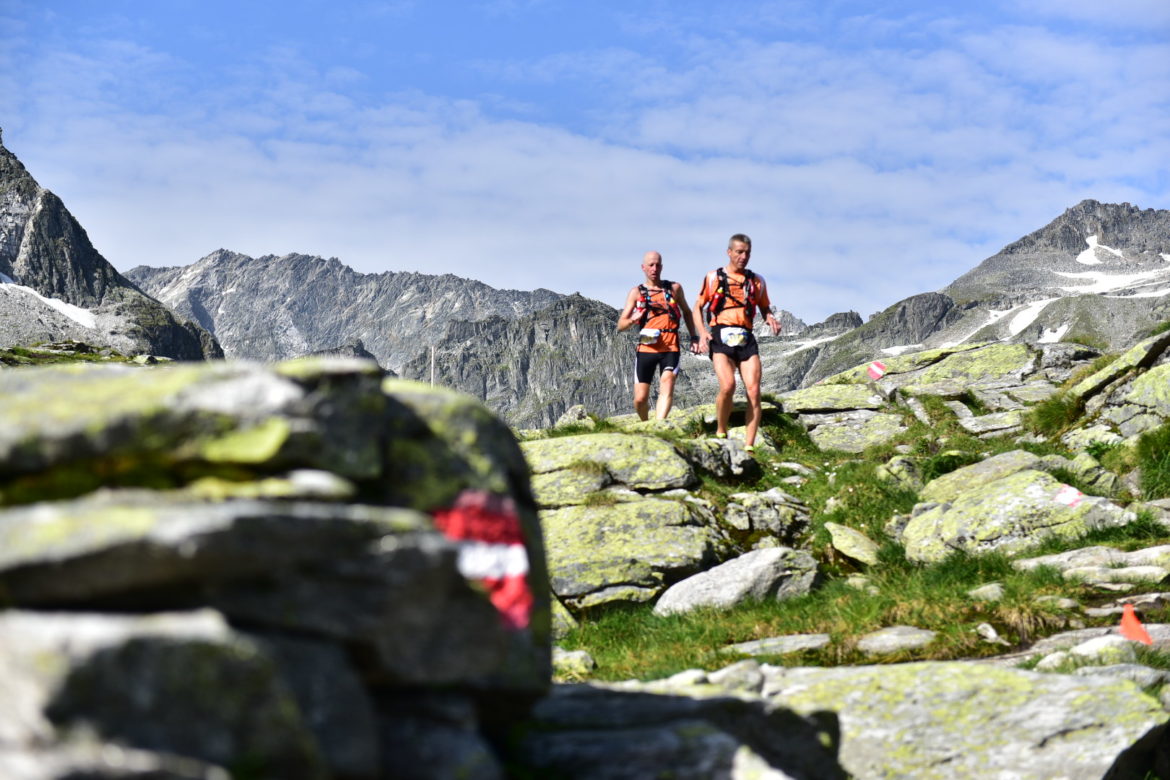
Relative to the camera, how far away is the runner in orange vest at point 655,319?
64.4 ft

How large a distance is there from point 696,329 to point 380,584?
51.7ft

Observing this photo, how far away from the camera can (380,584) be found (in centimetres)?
378

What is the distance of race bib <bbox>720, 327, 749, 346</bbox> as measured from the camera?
1886 cm

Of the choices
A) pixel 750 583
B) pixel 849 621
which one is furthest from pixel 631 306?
pixel 849 621

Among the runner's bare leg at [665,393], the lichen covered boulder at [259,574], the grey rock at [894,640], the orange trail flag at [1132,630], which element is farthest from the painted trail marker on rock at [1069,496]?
the lichen covered boulder at [259,574]

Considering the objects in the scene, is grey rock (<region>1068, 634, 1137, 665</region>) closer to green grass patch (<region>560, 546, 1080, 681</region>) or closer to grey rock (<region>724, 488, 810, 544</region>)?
green grass patch (<region>560, 546, 1080, 681</region>)

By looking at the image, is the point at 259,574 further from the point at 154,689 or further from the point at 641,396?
the point at 641,396

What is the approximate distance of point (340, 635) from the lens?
370 centimetres

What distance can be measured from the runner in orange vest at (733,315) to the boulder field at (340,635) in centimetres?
1152

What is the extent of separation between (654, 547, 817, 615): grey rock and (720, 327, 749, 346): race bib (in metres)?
7.06


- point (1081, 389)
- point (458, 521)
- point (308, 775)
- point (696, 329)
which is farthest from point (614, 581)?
point (1081, 389)

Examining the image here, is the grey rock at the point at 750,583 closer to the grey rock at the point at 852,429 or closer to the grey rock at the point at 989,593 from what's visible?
the grey rock at the point at 989,593

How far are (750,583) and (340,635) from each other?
9.09 metres

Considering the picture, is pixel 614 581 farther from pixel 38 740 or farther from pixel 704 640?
pixel 38 740
